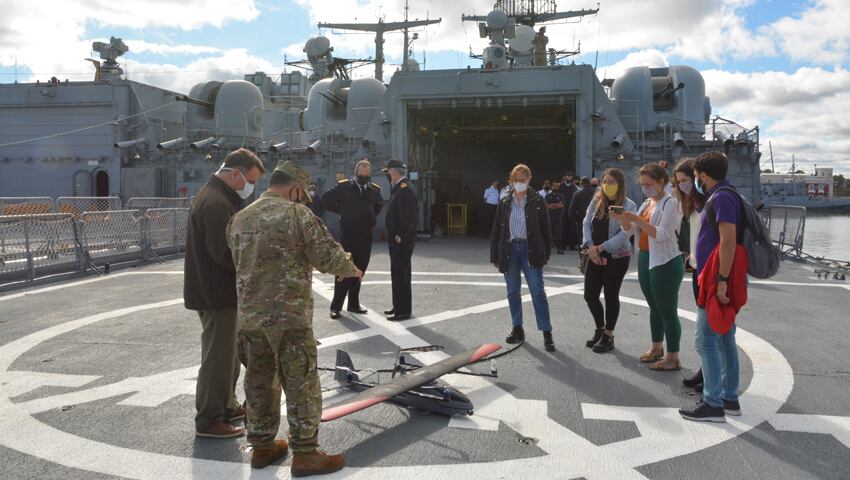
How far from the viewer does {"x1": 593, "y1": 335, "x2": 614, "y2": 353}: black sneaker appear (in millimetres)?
5652

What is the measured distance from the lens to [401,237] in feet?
23.9

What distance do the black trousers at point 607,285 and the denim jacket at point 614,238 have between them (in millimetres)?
86

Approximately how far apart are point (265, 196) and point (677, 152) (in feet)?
57.5

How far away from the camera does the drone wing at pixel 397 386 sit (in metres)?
3.56

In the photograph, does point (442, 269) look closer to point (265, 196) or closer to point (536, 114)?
point (265, 196)

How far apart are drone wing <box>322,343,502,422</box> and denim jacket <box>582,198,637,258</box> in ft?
5.37

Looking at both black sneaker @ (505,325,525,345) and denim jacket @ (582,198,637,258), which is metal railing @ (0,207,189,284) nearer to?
black sneaker @ (505,325,525,345)

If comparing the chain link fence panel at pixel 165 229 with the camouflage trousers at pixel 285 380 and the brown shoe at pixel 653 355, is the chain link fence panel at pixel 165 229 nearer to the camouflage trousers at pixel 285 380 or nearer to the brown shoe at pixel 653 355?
the brown shoe at pixel 653 355

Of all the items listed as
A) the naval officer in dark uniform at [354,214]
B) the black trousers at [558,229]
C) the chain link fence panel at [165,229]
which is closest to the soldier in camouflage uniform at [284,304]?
the naval officer in dark uniform at [354,214]

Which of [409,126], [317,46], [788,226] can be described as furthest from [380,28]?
[788,226]

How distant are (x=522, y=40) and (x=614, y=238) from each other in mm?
18967

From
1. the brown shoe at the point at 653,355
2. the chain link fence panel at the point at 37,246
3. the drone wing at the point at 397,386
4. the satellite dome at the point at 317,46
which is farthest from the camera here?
the satellite dome at the point at 317,46

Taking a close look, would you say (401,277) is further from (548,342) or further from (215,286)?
(215,286)

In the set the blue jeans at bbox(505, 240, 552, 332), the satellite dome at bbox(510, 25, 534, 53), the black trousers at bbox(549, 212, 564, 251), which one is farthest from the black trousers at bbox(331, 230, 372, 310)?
the satellite dome at bbox(510, 25, 534, 53)
